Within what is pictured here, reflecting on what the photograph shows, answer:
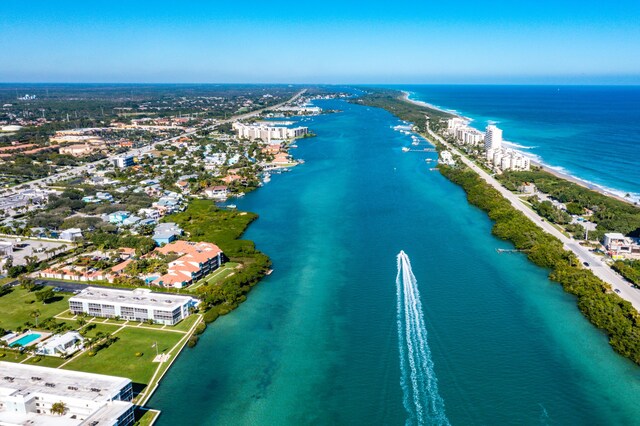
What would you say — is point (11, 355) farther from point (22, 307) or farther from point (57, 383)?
point (57, 383)

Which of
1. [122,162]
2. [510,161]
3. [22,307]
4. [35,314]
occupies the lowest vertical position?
[22,307]

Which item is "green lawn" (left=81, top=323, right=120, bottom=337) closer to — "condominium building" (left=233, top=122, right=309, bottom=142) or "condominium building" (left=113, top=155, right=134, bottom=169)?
"condominium building" (left=113, top=155, right=134, bottom=169)

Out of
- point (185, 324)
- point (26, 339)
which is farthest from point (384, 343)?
point (26, 339)

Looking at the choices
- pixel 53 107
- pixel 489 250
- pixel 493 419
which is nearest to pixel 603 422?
pixel 493 419

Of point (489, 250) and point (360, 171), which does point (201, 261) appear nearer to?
point (489, 250)

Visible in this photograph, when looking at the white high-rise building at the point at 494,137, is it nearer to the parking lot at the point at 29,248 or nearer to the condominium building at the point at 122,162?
the condominium building at the point at 122,162

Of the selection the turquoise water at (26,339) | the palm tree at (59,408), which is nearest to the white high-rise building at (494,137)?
the turquoise water at (26,339)
